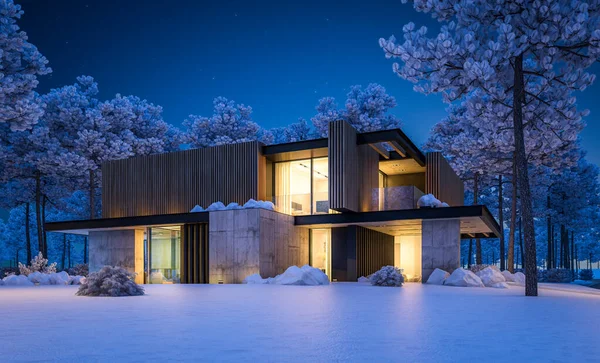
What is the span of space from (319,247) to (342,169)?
4.93m

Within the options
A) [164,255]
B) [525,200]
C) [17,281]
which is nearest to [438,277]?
[525,200]

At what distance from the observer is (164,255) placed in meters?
24.4

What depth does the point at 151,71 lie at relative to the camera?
122 m

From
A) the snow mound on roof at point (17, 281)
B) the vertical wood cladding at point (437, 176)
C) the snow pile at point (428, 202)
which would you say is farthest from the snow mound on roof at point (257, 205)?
the vertical wood cladding at point (437, 176)

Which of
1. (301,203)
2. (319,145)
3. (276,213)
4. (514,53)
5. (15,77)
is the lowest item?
(276,213)

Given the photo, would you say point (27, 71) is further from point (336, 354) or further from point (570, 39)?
point (336, 354)

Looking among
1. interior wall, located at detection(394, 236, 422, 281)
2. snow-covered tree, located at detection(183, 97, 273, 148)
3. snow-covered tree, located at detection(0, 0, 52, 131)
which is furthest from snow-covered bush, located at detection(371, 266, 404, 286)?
snow-covered tree, located at detection(183, 97, 273, 148)

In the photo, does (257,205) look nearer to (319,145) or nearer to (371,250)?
(319,145)

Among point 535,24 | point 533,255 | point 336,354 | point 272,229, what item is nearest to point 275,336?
point 336,354

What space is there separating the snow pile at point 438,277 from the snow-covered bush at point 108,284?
12337 millimetres

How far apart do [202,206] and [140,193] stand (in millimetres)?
4254

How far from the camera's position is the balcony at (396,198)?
22.7 m

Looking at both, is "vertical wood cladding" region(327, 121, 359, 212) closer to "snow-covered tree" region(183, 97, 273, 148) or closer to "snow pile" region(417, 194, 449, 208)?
"snow pile" region(417, 194, 449, 208)

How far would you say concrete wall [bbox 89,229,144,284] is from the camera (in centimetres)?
2689
